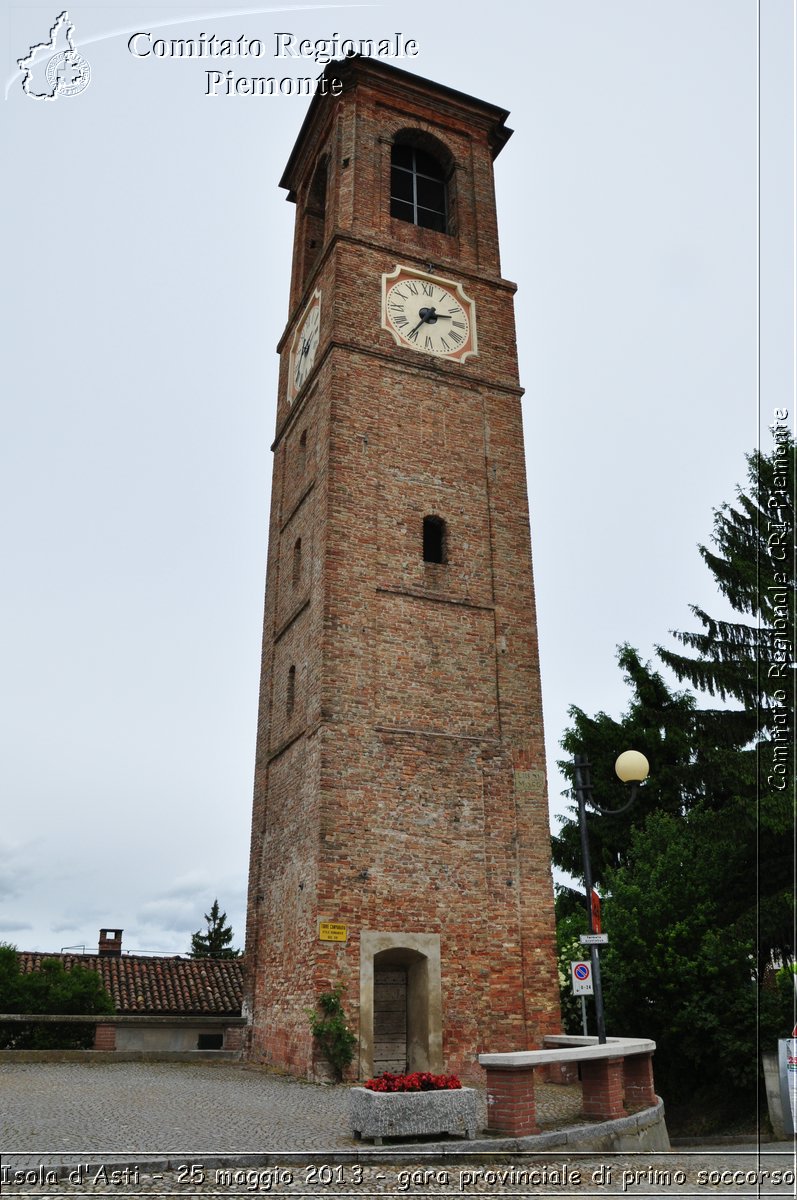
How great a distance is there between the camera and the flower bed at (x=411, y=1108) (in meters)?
7.84

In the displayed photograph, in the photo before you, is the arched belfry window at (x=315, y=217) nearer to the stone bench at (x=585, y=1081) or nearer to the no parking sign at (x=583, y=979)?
the no parking sign at (x=583, y=979)

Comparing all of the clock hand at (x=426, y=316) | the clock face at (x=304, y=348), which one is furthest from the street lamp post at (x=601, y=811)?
the clock face at (x=304, y=348)

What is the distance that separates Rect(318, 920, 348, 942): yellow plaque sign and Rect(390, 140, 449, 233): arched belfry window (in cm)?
1509

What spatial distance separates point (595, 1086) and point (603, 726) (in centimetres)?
1710

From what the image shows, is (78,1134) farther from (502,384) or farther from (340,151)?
(340,151)

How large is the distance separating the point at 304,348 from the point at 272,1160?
1684cm

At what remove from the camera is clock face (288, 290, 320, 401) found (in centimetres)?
2000

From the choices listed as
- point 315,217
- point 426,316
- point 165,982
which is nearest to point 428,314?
point 426,316

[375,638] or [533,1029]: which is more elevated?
[375,638]

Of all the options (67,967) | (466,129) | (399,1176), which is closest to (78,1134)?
(399,1176)

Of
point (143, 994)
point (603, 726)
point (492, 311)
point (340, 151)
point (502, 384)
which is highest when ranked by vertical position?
point (340, 151)

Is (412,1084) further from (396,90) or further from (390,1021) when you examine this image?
(396,90)

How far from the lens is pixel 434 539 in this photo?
17.7 metres

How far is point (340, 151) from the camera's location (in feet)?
69.4
